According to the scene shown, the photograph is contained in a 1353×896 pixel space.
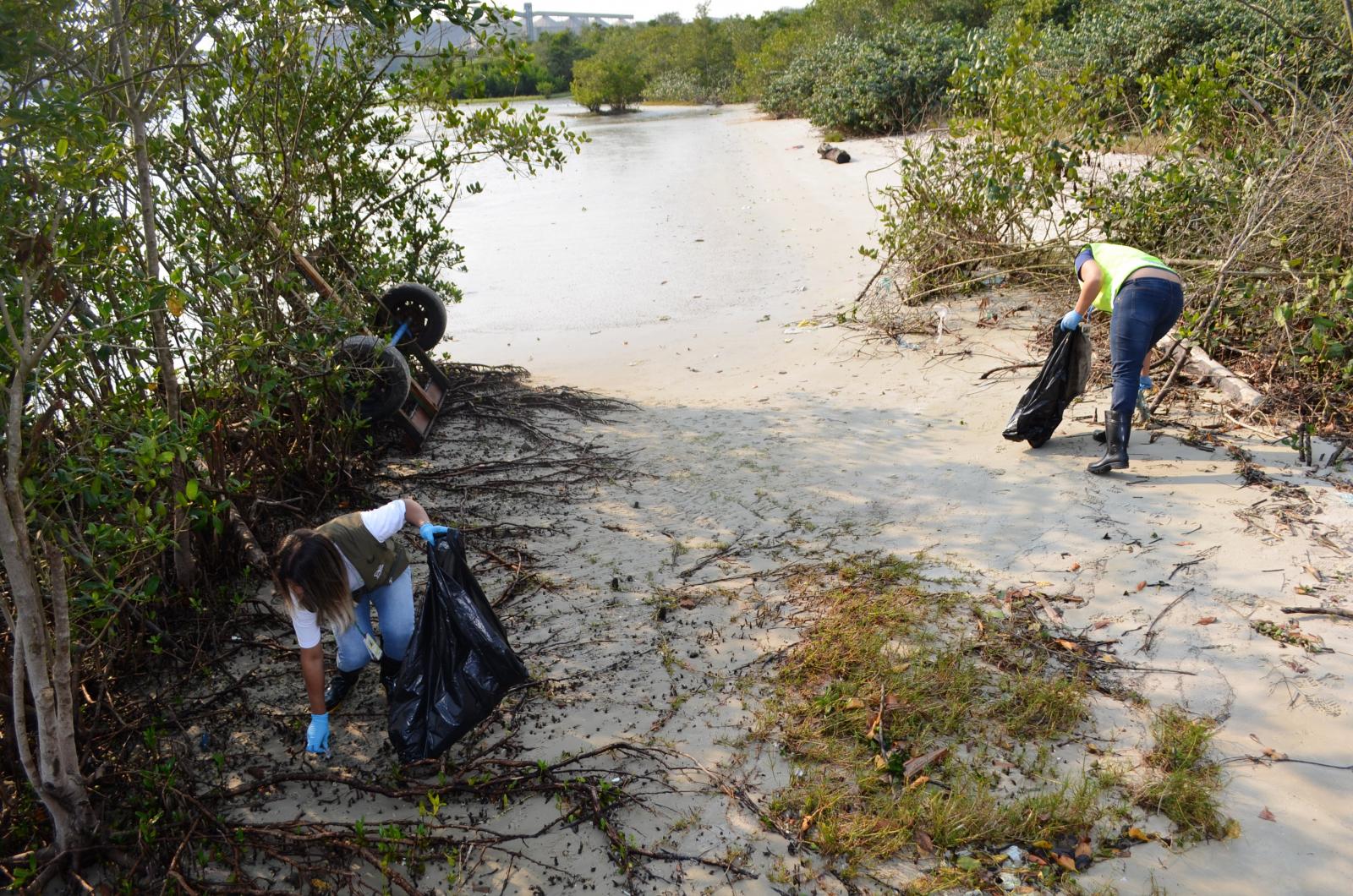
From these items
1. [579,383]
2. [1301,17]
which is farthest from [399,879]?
[1301,17]

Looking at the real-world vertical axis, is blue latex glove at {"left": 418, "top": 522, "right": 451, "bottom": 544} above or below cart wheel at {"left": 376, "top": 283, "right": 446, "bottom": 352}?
below

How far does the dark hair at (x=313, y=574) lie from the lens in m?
3.33

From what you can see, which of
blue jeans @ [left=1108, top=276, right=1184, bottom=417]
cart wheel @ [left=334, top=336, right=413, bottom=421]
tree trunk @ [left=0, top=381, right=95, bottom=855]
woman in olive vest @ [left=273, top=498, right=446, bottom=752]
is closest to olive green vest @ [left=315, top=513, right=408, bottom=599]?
woman in olive vest @ [left=273, top=498, right=446, bottom=752]

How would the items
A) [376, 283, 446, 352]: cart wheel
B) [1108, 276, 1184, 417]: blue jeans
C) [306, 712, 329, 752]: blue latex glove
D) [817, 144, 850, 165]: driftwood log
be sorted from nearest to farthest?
[306, 712, 329, 752]: blue latex glove
[1108, 276, 1184, 417]: blue jeans
[376, 283, 446, 352]: cart wheel
[817, 144, 850, 165]: driftwood log

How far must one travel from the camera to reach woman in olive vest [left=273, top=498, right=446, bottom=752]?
336 cm

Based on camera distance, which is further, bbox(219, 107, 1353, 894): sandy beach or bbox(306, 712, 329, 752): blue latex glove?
bbox(306, 712, 329, 752): blue latex glove

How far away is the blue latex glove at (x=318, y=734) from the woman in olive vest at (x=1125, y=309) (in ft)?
14.0

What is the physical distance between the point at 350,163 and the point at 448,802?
4.85m

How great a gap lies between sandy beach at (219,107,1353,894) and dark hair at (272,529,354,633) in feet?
2.12

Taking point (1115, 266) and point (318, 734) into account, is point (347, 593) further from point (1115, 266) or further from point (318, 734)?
point (1115, 266)

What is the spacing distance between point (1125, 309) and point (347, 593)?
14.0ft

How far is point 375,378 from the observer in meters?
5.82

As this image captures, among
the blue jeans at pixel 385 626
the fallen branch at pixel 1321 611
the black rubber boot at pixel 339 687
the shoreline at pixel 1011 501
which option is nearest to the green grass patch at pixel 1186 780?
the shoreline at pixel 1011 501

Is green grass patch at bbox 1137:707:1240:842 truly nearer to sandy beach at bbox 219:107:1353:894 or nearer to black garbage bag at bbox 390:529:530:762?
sandy beach at bbox 219:107:1353:894
